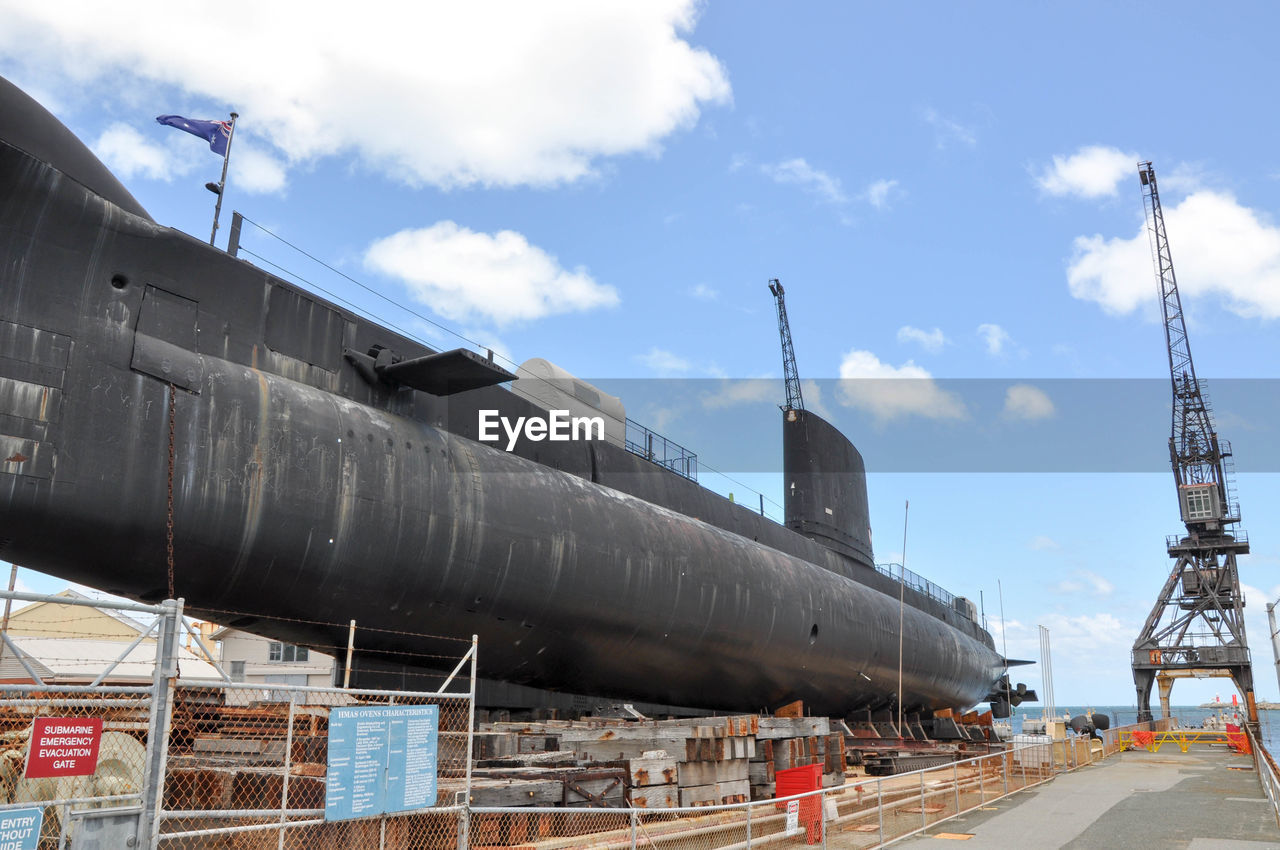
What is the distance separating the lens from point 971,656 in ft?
120

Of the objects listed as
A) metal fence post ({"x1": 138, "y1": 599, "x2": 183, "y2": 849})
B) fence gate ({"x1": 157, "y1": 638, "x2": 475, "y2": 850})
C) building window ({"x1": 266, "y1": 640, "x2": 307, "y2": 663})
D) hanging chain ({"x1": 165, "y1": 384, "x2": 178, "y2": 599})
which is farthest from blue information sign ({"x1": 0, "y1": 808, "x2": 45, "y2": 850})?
building window ({"x1": 266, "y1": 640, "x2": 307, "y2": 663})

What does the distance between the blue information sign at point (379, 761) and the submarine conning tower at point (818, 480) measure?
20.6m

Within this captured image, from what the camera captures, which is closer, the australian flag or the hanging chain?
the hanging chain

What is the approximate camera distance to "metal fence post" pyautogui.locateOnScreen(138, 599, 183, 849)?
5.73 meters

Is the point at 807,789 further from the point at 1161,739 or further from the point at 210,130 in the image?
the point at 1161,739

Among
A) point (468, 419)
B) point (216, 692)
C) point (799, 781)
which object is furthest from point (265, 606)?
point (799, 781)

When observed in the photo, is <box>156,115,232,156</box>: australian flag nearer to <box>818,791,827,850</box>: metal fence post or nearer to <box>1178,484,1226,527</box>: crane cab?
<box>818,791,827,850</box>: metal fence post

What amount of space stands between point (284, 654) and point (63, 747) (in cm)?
3363

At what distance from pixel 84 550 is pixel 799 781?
9.12m

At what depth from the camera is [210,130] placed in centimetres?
1448

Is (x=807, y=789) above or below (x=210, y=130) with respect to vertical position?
below

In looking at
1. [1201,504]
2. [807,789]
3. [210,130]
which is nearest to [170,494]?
[210,130]

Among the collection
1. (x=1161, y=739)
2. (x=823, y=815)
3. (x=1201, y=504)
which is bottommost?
(x=1161, y=739)

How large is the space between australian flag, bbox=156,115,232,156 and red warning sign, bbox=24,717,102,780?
36.6 feet
